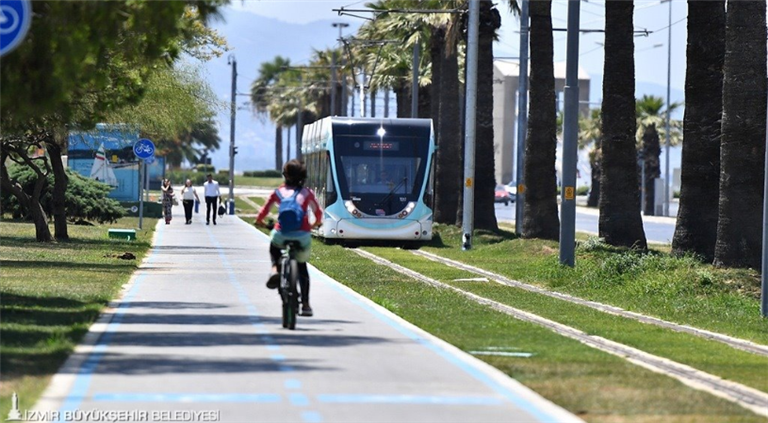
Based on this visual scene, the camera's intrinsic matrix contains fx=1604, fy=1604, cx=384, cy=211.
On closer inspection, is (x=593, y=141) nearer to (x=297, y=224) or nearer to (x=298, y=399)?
(x=297, y=224)

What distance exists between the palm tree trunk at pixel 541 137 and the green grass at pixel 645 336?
1164cm

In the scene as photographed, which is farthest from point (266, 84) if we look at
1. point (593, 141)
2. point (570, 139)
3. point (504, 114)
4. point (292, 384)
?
point (292, 384)

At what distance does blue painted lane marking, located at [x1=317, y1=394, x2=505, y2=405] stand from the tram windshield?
29512 mm

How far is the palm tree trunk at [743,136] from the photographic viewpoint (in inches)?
1041

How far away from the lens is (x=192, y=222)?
62188 mm

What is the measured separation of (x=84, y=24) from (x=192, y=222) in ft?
153

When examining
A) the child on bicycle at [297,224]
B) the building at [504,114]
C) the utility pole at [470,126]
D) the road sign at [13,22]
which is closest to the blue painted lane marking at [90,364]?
the child on bicycle at [297,224]

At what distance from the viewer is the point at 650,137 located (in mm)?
96375

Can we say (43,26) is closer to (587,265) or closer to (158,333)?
(158,333)

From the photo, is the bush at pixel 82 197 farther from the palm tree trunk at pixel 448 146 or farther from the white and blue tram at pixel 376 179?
the white and blue tram at pixel 376 179

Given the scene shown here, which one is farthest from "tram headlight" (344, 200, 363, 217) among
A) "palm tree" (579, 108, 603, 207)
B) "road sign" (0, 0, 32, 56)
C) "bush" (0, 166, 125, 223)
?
"palm tree" (579, 108, 603, 207)

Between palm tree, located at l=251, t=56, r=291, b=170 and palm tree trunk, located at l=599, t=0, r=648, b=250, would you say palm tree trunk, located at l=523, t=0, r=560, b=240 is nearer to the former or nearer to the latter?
palm tree trunk, located at l=599, t=0, r=648, b=250

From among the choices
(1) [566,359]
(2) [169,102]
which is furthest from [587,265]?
(1) [566,359]

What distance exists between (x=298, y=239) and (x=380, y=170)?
24.3 metres
